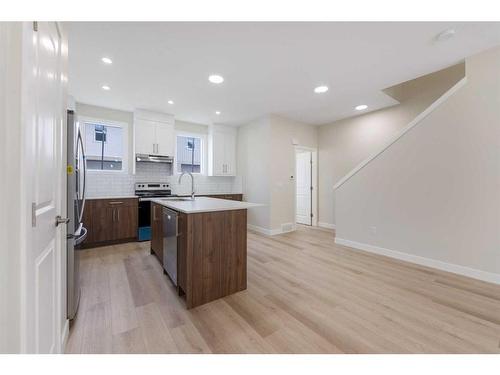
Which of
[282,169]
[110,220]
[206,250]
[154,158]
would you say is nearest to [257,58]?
[206,250]

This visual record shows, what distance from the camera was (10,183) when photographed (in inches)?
29.2

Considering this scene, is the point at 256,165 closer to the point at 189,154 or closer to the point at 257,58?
the point at 189,154

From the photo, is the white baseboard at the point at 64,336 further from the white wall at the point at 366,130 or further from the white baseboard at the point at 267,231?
the white wall at the point at 366,130

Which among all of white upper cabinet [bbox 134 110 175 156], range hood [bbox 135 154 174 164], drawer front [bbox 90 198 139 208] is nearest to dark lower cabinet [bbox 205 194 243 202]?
range hood [bbox 135 154 174 164]

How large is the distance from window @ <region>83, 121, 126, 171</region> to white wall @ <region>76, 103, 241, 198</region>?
0.13 meters

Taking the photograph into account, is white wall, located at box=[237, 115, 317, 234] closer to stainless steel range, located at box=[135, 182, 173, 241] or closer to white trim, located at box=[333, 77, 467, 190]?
white trim, located at box=[333, 77, 467, 190]

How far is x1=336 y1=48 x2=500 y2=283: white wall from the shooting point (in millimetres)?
2410

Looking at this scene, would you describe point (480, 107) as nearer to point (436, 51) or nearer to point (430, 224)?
point (436, 51)

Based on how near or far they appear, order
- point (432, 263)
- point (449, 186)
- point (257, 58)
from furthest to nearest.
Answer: point (432, 263), point (449, 186), point (257, 58)

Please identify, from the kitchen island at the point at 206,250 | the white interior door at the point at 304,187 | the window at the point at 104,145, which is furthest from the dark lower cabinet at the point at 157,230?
the white interior door at the point at 304,187

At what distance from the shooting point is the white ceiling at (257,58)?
2029mm

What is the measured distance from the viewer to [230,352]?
1.41 meters

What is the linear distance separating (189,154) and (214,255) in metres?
3.88
